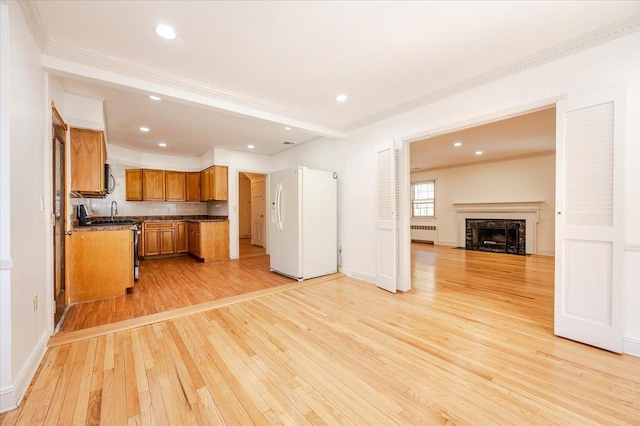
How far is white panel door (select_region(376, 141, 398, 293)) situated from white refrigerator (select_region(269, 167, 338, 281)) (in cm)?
103

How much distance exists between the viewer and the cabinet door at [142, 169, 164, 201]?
630 centimetres


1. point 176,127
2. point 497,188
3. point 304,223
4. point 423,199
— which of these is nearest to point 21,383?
point 304,223

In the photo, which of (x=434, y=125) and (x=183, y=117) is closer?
(x=434, y=125)

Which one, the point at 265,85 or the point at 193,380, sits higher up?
the point at 265,85

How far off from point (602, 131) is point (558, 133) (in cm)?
30

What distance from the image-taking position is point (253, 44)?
235 cm

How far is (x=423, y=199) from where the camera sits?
30.6ft

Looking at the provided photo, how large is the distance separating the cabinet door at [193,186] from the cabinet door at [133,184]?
3.50 feet

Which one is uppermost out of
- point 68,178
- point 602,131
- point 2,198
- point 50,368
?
point 602,131

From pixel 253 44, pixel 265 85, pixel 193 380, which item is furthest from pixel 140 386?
pixel 265 85

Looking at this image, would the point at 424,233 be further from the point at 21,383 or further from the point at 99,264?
the point at 21,383

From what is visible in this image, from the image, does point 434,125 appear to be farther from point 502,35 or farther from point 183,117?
point 183,117

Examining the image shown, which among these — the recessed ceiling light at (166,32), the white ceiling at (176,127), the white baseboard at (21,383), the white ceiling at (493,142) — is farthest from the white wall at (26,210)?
the white ceiling at (493,142)

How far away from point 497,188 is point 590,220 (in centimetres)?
593
